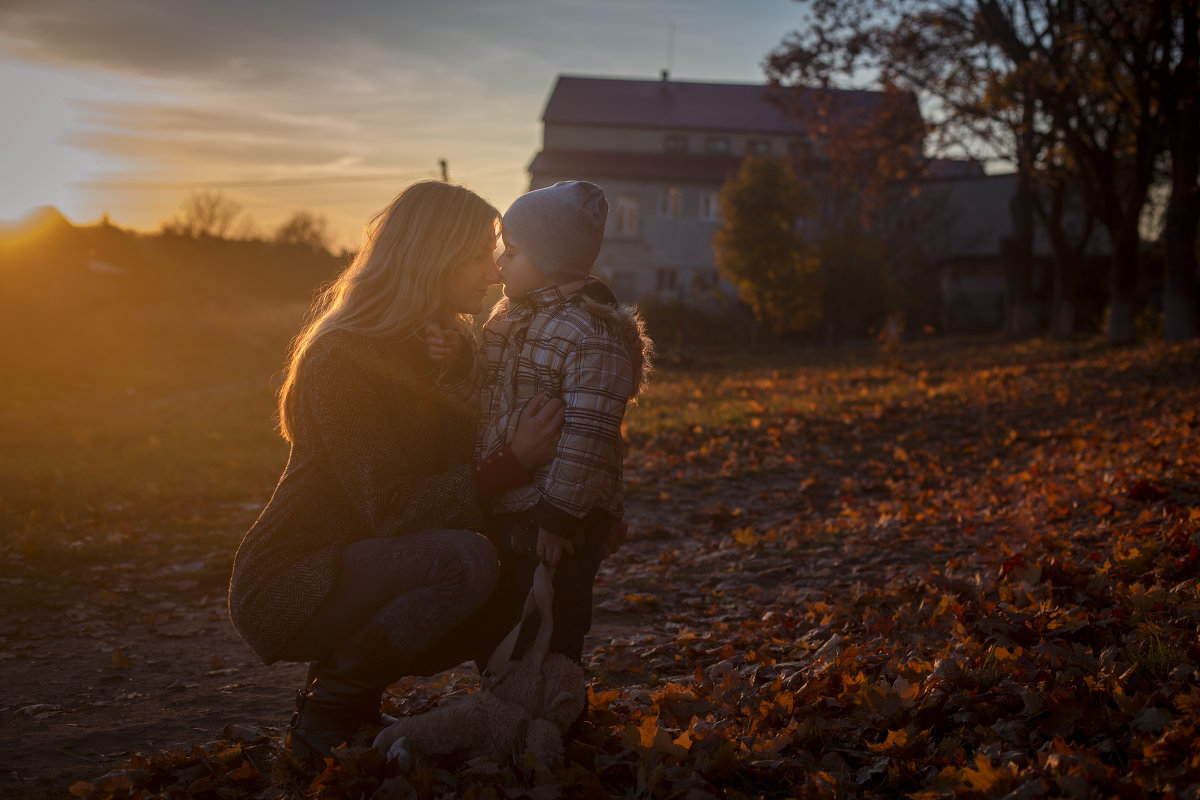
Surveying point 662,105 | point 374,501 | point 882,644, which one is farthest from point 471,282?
point 662,105

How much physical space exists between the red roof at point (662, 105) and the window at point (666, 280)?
8051 millimetres

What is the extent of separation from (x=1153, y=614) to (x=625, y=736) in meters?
2.03

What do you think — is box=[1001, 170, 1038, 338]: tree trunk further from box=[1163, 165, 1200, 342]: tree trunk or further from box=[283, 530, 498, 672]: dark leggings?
box=[283, 530, 498, 672]: dark leggings

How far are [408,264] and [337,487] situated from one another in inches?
31.8

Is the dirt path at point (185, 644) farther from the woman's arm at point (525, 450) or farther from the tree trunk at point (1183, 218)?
the tree trunk at point (1183, 218)

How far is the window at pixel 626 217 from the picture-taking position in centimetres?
4388

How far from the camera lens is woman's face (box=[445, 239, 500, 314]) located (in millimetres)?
3346

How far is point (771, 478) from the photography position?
8.99 m

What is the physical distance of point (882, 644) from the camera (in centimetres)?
398

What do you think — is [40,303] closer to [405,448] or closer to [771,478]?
[771,478]

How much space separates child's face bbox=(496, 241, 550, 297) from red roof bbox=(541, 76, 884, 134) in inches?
1754

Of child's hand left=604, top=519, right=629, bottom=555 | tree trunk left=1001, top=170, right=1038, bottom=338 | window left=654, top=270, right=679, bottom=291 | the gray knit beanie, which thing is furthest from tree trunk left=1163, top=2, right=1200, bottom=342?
window left=654, top=270, right=679, bottom=291

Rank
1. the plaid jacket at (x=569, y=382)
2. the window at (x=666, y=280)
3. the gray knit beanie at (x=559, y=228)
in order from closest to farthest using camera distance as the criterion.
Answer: the plaid jacket at (x=569, y=382) < the gray knit beanie at (x=559, y=228) < the window at (x=666, y=280)

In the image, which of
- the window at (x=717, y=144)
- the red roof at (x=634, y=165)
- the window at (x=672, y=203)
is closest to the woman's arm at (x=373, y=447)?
the red roof at (x=634, y=165)
